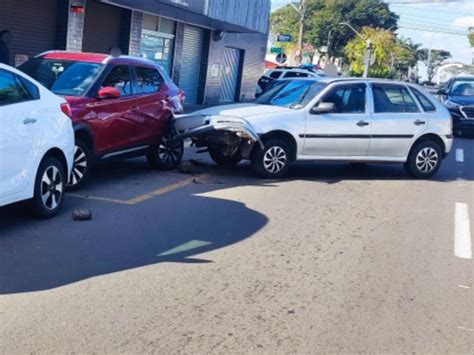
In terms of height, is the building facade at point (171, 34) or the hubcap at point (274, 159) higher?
the building facade at point (171, 34)

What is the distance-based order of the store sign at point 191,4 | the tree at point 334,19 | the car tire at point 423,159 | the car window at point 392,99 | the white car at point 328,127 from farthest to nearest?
the tree at point 334,19 < the store sign at point 191,4 < the car tire at point 423,159 < the car window at point 392,99 < the white car at point 328,127

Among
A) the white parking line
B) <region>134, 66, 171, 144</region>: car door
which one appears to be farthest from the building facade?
the white parking line

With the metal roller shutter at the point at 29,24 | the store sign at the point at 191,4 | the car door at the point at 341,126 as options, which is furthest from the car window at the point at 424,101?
the metal roller shutter at the point at 29,24

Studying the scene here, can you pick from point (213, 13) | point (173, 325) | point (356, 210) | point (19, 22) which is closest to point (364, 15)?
point (213, 13)

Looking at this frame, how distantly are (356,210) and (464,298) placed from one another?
3387mm

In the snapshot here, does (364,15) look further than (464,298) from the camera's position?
Yes

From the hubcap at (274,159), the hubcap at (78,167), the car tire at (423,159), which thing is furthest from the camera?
the car tire at (423,159)

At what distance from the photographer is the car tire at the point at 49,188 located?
6812mm

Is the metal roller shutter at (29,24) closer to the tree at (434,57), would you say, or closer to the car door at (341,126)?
the car door at (341,126)

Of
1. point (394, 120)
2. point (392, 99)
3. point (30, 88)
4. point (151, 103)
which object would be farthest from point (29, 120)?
point (392, 99)

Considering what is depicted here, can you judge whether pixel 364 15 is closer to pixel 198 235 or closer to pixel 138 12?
pixel 138 12

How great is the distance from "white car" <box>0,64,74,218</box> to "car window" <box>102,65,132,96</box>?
199 cm

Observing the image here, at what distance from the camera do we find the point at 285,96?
11211mm

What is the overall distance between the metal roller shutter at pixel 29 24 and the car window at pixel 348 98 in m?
8.26
